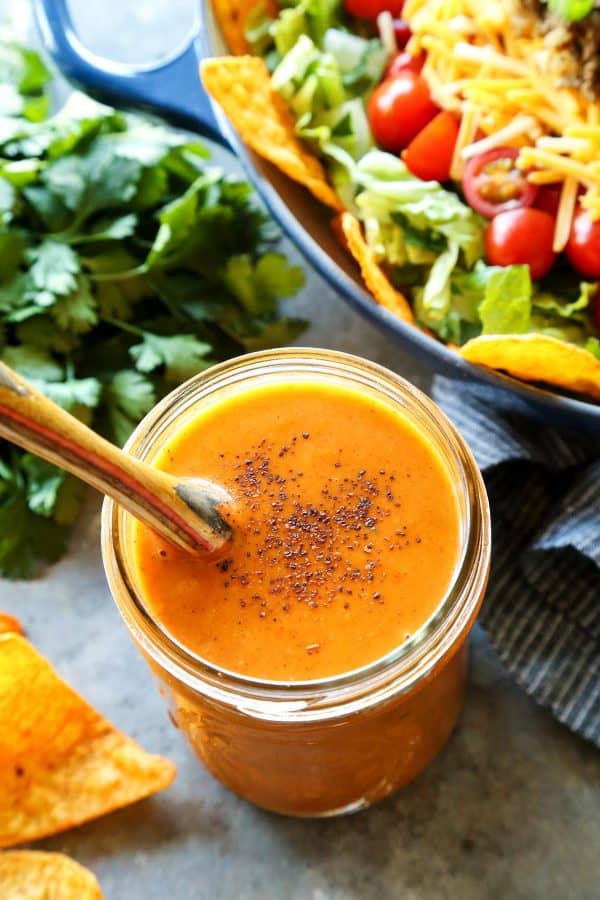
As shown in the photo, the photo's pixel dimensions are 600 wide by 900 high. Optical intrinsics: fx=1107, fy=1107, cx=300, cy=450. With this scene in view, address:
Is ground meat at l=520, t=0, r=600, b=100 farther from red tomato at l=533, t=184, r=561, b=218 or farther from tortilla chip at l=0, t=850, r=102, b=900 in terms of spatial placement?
tortilla chip at l=0, t=850, r=102, b=900

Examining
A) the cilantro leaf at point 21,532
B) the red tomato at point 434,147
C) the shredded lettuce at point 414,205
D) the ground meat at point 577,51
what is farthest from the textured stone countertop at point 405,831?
the ground meat at point 577,51

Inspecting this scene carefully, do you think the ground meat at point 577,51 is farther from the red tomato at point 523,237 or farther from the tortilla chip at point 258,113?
the tortilla chip at point 258,113

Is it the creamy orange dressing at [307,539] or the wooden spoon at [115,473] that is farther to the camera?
the creamy orange dressing at [307,539]

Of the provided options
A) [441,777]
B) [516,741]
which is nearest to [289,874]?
[441,777]

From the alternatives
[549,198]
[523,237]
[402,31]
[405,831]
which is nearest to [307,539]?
[405,831]

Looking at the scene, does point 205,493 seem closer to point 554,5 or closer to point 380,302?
point 380,302
